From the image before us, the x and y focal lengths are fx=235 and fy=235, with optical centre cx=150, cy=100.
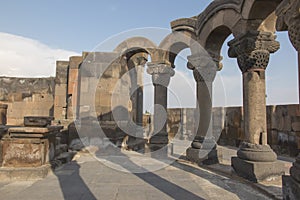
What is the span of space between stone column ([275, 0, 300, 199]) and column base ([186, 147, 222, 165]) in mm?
3220

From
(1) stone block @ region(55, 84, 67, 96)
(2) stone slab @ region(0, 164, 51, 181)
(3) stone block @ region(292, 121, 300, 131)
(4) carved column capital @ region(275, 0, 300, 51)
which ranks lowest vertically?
(2) stone slab @ region(0, 164, 51, 181)

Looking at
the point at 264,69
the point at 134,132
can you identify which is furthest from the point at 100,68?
the point at 264,69

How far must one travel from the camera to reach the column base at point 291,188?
252 centimetres

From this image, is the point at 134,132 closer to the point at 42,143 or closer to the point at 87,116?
the point at 87,116

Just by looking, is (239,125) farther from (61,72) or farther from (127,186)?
(127,186)

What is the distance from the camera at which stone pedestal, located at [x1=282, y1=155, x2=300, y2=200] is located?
2539mm

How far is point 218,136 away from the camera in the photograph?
466 inches

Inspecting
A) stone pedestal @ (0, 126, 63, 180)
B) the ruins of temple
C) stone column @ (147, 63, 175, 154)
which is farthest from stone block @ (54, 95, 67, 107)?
stone pedestal @ (0, 126, 63, 180)

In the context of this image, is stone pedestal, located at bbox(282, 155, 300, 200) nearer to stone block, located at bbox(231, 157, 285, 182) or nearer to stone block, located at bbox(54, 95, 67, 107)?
stone block, located at bbox(231, 157, 285, 182)

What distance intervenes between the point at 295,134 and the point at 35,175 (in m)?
8.03

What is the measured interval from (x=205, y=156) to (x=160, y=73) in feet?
10.2

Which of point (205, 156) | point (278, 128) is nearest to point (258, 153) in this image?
point (205, 156)

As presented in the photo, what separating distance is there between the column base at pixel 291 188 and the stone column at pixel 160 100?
495cm

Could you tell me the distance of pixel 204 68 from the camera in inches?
263
